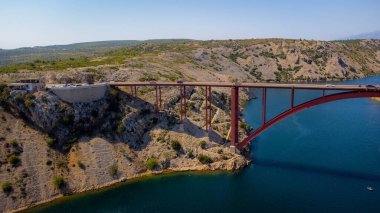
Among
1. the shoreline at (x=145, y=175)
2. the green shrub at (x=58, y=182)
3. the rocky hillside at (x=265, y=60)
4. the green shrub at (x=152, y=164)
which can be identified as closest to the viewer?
the shoreline at (x=145, y=175)

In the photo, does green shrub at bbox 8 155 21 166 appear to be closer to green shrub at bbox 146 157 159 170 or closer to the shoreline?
the shoreline

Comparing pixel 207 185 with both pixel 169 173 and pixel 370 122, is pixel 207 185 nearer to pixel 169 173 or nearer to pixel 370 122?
pixel 169 173

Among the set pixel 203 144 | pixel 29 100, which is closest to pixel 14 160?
pixel 29 100

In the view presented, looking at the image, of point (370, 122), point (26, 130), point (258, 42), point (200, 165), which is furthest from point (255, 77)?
point (26, 130)

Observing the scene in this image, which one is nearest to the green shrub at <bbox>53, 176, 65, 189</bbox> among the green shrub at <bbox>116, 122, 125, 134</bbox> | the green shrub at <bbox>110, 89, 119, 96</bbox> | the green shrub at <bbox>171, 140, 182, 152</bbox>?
the green shrub at <bbox>116, 122, 125, 134</bbox>

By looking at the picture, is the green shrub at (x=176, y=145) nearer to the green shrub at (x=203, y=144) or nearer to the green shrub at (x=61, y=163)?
the green shrub at (x=203, y=144)

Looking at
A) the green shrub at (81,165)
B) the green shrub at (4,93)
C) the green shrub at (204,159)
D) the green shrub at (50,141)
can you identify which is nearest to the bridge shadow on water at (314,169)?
the green shrub at (204,159)

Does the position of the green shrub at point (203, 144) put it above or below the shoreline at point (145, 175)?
above
